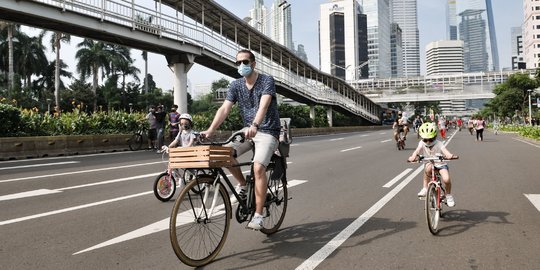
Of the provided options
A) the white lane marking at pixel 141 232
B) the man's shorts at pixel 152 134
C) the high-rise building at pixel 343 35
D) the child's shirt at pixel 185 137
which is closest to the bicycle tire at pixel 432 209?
the white lane marking at pixel 141 232

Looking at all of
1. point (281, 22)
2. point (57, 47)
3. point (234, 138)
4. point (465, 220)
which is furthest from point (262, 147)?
point (281, 22)

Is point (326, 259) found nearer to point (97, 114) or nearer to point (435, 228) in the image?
point (435, 228)

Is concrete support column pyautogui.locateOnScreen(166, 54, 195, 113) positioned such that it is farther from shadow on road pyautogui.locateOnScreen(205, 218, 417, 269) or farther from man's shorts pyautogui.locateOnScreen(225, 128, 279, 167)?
man's shorts pyautogui.locateOnScreen(225, 128, 279, 167)

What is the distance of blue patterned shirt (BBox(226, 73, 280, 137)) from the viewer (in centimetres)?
437

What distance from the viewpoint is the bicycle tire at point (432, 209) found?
185 inches

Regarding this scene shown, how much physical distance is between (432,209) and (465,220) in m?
0.92

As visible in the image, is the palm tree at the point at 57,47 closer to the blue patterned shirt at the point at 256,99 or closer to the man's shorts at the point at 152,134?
the man's shorts at the point at 152,134

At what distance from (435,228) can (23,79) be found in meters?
66.1

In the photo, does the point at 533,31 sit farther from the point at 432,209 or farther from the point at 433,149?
the point at 432,209

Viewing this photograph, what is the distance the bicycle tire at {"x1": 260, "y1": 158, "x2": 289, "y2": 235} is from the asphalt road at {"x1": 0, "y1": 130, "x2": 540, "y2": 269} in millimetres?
127

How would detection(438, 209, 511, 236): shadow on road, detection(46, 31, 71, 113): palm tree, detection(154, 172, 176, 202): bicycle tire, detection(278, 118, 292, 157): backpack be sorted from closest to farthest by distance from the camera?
detection(278, 118, 292, 157): backpack, detection(438, 209, 511, 236): shadow on road, detection(154, 172, 176, 202): bicycle tire, detection(46, 31, 71, 113): palm tree

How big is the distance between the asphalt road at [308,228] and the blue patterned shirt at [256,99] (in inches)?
47.5

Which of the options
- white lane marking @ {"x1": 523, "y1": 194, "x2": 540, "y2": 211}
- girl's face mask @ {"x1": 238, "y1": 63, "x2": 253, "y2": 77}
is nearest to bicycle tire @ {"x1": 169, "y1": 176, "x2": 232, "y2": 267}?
girl's face mask @ {"x1": 238, "y1": 63, "x2": 253, "y2": 77}

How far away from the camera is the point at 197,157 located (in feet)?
11.9
